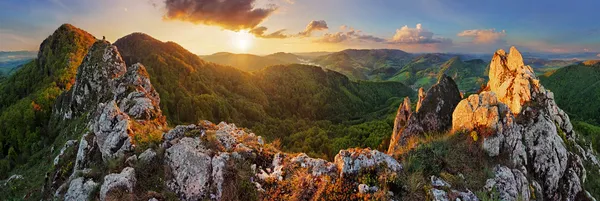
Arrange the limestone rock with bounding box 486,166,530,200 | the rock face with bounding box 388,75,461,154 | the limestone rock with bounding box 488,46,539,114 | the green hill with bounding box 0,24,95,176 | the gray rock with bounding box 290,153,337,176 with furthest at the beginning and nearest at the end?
the green hill with bounding box 0,24,95,176 < the rock face with bounding box 388,75,461,154 < the limestone rock with bounding box 488,46,539,114 < the limestone rock with bounding box 486,166,530,200 < the gray rock with bounding box 290,153,337,176

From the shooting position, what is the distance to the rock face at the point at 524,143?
15.6m

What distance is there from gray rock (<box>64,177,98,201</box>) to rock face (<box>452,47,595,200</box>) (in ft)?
63.8

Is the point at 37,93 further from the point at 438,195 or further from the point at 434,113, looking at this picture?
the point at 438,195

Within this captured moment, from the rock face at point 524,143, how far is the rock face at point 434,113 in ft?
20.5

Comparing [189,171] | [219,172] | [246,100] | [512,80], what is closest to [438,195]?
[219,172]

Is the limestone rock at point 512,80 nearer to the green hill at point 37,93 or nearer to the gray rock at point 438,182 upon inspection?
the gray rock at point 438,182

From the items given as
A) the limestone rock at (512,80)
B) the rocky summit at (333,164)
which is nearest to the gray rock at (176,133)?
the rocky summit at (333,164)

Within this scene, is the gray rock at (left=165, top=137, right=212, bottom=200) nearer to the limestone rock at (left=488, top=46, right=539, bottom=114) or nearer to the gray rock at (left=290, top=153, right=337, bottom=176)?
the gray rock at (left=290, top=153, right=337, bottom=176)

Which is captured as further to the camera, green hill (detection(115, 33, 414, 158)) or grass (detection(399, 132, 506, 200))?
green hill (detection(115, 33, 414, 158))

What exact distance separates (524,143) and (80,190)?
2586 centimetres

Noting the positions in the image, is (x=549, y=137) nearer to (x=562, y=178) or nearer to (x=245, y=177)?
(x=562, y=178)

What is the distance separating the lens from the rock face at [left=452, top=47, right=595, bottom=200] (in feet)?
51.1

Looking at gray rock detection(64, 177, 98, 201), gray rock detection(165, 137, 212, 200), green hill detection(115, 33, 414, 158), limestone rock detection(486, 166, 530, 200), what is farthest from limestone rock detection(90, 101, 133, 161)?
green hill detection(115, 33, 414, 158)

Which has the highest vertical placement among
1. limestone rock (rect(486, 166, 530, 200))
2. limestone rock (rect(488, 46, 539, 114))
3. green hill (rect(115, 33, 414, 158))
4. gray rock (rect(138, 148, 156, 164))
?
limestone rock (rect(488, 46, 539, 114))
